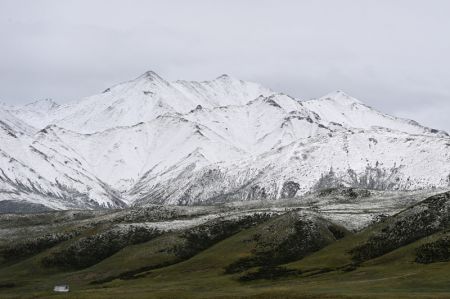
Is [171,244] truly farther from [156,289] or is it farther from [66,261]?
[156,289]

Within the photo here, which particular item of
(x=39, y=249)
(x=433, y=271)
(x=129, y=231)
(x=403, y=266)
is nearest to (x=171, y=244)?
(x=129, y=231)

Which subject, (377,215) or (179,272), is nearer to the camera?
(179,272)

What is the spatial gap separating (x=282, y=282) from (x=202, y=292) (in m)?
14.4

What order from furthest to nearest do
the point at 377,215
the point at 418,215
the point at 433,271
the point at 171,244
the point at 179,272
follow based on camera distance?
the point at 377,215, the point at 171,244, the point at 418,215, the point at 179,272, the point at 433,271

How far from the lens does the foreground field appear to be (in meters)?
96.6

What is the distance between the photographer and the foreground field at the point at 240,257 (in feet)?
317

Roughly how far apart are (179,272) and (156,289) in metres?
21.9

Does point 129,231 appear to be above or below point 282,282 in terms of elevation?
above

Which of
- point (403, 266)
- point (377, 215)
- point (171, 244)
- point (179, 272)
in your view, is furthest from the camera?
point (377, 215)

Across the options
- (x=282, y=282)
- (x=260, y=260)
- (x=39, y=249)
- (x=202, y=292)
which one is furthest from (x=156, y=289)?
(x=39, y=249)

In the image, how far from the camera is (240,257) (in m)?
135

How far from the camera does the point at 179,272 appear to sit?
12756 cm

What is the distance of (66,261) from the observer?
153 metres

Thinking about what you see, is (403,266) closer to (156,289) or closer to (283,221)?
(156,289)
